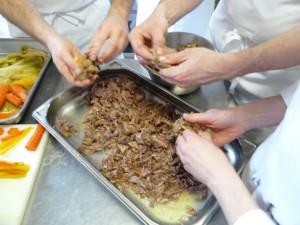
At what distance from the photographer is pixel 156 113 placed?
48.6 inches

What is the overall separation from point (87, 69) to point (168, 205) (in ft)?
1.89

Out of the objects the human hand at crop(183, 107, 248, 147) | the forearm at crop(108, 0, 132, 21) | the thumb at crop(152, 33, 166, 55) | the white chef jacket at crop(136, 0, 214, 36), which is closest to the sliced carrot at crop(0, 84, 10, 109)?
the forearm at crop(108, 0, 132, 21)

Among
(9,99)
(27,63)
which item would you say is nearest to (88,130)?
(9,99)

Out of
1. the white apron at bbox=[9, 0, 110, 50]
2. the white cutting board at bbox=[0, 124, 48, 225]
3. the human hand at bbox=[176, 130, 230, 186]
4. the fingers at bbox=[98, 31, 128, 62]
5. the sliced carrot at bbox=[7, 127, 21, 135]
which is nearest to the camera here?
the human hand at bbox=[176, 130, 230, 186]

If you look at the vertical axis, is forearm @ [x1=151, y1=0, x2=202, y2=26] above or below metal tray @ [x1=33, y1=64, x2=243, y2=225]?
above

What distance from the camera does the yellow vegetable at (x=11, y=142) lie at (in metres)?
1.15

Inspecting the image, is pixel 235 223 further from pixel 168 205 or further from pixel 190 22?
pixel 190 22

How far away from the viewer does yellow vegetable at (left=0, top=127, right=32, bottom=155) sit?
115 centimetres

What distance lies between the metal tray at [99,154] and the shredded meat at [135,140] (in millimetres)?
29

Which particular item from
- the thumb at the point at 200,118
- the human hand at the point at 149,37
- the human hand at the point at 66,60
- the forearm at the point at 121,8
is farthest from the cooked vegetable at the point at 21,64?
the thumb at the point at 200,118

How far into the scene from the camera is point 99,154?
114 cm

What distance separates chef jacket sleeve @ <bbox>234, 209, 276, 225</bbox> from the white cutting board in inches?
24.1

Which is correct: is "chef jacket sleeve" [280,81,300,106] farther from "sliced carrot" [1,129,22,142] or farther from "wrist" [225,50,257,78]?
"sliced carrot" [1,129,22,142]

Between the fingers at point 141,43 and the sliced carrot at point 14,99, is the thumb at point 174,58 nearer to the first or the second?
the fingers at point 141,43
